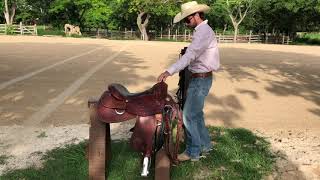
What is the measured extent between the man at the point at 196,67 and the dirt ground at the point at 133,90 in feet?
3.03

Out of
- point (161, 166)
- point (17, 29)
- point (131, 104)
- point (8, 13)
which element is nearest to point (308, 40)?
point (17, 29)

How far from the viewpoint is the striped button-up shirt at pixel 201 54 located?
15.1 ft

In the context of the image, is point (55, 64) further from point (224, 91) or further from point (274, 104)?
point (274, 104)

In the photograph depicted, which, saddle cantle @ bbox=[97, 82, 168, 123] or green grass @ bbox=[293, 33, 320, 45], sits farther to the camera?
green grass @ bbox=[293, 33, 320, 45]

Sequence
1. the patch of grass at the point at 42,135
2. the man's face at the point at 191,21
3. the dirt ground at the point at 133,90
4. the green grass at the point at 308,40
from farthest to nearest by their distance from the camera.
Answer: the green grass at the point at 308,40, the patch of grass at the point at 42,135, the dirt ground at the point at 133,90, the man's face at the point at 191,21

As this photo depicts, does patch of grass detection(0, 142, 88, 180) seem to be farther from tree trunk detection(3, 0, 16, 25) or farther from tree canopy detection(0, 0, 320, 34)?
tree trunk detection(3, 0, 16, 25)

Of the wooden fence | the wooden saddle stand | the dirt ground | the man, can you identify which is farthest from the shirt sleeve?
A: the wooden fence

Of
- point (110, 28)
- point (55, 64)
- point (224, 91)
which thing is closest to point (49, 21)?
point (110, 28)

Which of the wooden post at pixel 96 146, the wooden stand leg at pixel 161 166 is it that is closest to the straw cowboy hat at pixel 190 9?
the wooden post at pixel 96 146

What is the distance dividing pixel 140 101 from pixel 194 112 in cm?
99

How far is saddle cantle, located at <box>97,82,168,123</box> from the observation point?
4.19 m

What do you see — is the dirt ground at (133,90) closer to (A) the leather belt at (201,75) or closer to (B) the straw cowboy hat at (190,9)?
(A) the leather belt at (201,75)

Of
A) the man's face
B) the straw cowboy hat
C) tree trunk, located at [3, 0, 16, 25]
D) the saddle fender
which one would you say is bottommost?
the saddle fender

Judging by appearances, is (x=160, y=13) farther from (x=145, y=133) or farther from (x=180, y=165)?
(x=145, y=133)
